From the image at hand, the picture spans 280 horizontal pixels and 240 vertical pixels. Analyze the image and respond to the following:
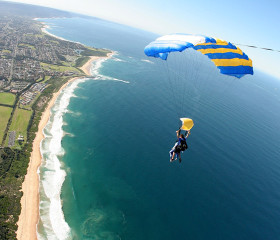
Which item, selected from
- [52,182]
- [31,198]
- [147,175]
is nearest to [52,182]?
[52,182]

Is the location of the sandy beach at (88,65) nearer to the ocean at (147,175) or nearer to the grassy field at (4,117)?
the ocean at (147,175)

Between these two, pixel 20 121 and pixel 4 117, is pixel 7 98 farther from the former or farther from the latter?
pixel 20 121

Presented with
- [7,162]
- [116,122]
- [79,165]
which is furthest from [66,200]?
[116,122]

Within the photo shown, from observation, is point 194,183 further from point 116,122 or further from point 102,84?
point 102,84

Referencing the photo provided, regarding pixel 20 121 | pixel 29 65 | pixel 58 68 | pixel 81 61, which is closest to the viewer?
pixel 20 121

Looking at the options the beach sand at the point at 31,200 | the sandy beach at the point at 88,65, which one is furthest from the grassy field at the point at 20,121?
the sandy beach at the point at 88,65

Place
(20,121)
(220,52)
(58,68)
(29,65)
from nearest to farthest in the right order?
1. (220,52)
2. (20,121)
3. (29,65)
4. (58,68)

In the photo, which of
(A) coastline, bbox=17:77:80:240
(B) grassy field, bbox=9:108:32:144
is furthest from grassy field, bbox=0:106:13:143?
(A) coastline, bbox=17:77:80:240
